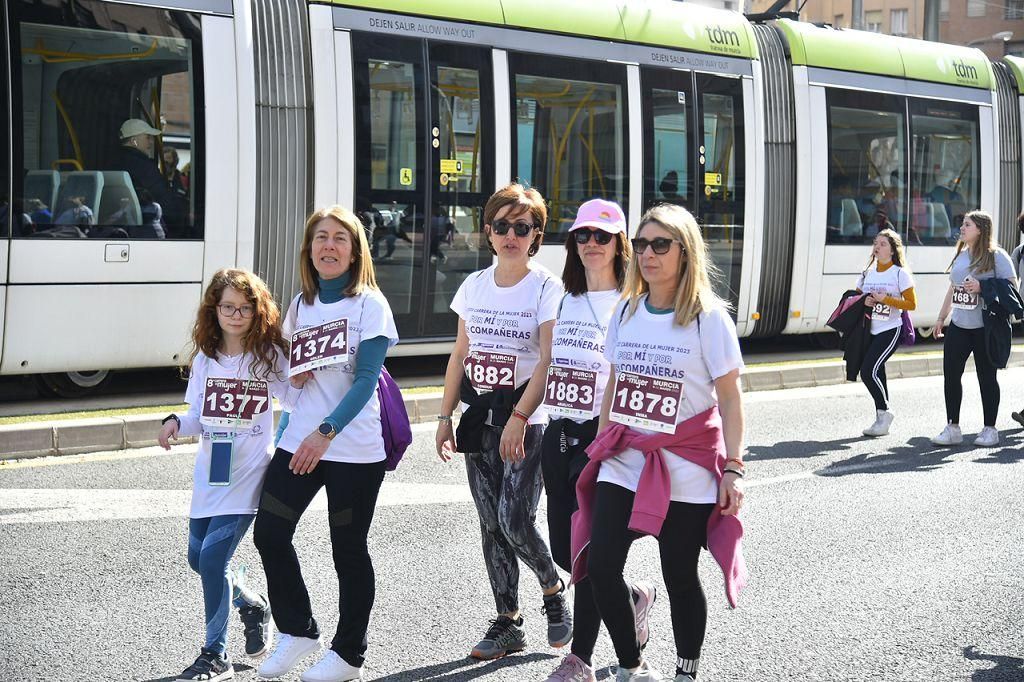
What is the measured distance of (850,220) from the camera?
1488 centimetres

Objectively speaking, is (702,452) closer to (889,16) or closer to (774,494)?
(774,494)

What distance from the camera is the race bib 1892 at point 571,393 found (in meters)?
4.69

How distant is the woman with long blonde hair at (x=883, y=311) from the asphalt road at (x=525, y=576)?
106 centimetres

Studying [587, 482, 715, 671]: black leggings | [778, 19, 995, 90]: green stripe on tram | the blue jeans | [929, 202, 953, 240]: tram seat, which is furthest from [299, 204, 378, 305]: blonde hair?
[929, 202, 953, 240]: tram seat

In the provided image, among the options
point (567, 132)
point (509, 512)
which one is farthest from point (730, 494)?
point (567, 132)

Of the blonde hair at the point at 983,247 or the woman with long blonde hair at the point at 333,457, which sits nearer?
the woman with long blonde hair at the point at 333,457

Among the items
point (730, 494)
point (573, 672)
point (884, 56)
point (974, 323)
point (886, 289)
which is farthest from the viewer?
point (884, 56)

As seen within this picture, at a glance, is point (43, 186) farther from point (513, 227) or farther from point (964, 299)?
point (964, 299)

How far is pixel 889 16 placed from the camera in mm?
69688

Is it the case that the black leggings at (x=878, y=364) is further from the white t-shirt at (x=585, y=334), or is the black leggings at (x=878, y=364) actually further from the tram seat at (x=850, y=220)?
the white t-shirt at (x=585, y=334)

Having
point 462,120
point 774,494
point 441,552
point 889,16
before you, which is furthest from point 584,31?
point 889,16

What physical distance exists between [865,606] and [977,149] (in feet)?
39.3

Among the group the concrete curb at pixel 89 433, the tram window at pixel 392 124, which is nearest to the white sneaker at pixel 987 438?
the concrete curb at pixel 89 433

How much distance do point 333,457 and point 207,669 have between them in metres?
0.84
